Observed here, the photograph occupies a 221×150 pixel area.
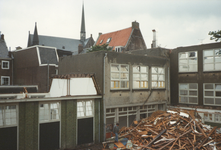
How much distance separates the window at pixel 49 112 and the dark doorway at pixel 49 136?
0.31 meters

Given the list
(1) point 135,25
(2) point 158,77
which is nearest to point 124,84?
(2) point 158,77

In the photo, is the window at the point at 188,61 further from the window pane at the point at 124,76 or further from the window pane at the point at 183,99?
the window pane at the point at 124,76

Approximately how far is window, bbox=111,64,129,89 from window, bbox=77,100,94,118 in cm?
233

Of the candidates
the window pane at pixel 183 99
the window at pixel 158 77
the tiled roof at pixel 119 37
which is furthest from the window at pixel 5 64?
the window pane at pixel 183 99

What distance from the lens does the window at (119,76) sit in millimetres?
16062

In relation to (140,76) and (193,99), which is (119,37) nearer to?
(193,99)

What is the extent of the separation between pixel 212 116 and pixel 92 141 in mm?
10496

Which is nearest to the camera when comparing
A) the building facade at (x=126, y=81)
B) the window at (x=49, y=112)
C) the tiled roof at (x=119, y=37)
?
the window at (x=49, y=112)

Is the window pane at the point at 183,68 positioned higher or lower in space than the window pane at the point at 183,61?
lower

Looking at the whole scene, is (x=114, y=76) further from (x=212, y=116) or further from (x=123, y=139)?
(x=212, y=116)

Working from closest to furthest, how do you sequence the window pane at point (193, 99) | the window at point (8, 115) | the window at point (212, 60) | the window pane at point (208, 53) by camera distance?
the window at point (8, 115)
the window at point (212, 60)
the window pane at point (208, 53)
the window pane at point (193, 99)

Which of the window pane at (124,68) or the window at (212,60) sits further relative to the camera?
the window at (212,60)

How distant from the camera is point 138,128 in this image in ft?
51.0

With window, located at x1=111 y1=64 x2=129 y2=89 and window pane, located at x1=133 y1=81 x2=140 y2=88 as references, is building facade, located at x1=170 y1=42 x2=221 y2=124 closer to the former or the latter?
window pane, located at x1=133 y1=81 x2=140 y2=88
